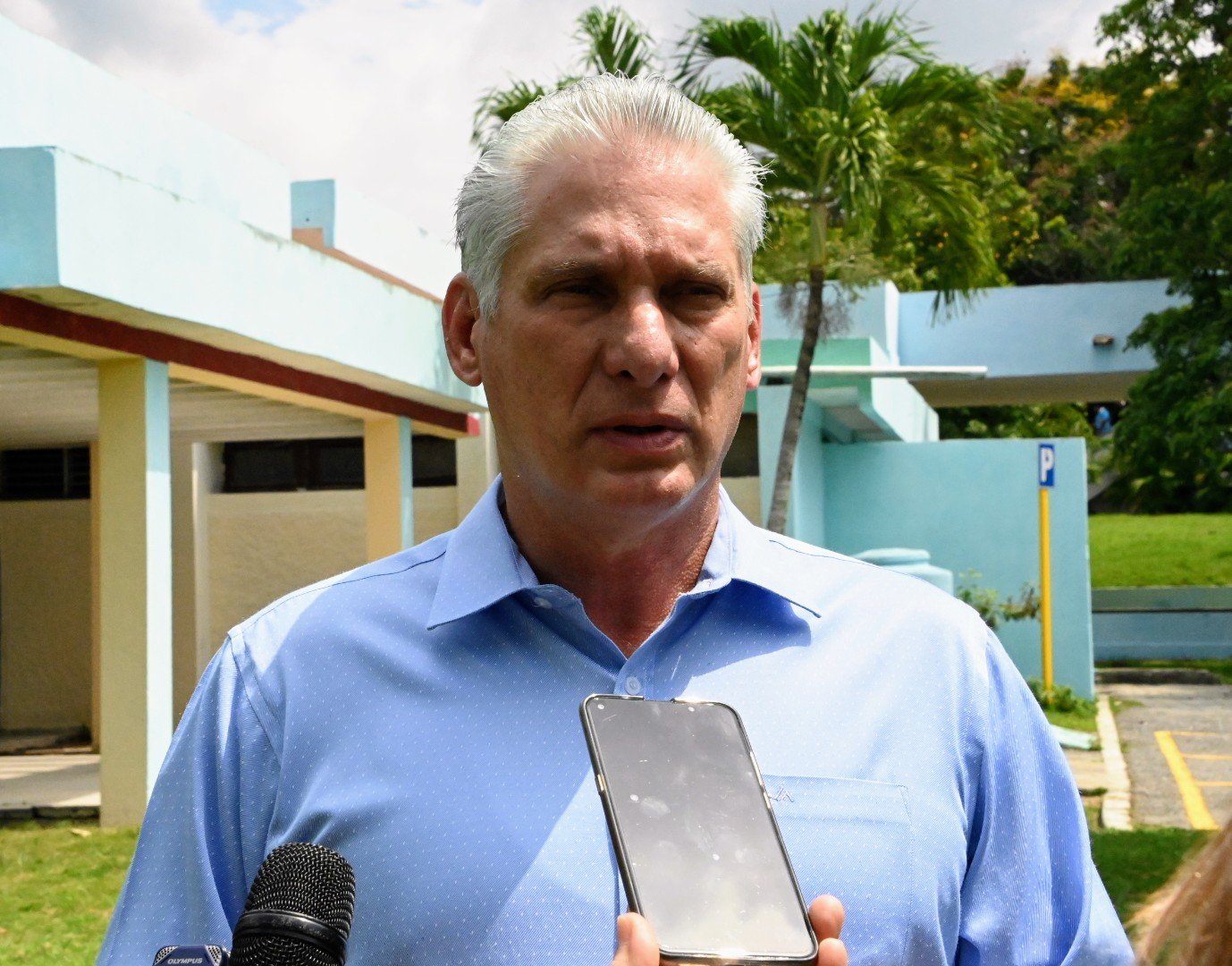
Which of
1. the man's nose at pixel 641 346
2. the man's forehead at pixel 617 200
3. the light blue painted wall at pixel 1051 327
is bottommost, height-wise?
the man's nose at pixel 641 346

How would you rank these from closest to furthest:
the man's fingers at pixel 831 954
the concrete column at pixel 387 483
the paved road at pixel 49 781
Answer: the man's fingers at pixel 831 954, the paved road at pixel 49 781, the concrete column at pixel 387 483

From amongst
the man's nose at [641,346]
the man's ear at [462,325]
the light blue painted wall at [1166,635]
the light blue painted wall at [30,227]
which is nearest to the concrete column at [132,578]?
the light blue painted wall at [30,227]

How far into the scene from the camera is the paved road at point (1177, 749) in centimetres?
1010

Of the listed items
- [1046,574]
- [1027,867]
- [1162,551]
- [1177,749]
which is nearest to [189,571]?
[1046,574]

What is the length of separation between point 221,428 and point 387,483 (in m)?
1.77

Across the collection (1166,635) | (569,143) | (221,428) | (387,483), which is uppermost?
(569,143)

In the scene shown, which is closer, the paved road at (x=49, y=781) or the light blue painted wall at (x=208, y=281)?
the light blue painted wall at (x=208, y=281)

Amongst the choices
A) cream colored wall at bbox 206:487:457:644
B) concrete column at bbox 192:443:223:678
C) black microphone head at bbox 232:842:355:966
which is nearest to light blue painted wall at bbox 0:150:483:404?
cream colored wall at bbox 206:487:457:644

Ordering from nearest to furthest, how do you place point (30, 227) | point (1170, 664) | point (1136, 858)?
point (30, 227)
point (1136, 858)
point (1170, 664)

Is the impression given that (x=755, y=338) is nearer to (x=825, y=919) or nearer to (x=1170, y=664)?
(x=825, y=919)

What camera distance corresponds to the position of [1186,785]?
1098 cm

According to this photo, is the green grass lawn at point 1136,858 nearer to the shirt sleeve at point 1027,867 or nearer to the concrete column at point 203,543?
the shirt sleeve at point 1027,867

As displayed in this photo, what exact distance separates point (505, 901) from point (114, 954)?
554 millimetres

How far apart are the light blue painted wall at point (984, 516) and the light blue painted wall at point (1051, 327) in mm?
6497
